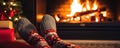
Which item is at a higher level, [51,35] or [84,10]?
→ [84,10]

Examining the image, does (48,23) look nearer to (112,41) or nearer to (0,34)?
(0,34)

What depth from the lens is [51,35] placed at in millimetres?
1564

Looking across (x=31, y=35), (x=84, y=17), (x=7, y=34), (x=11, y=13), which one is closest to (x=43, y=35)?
(x=31, y=35)

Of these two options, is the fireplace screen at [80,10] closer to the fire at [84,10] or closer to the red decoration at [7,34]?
the fire at [84,10]

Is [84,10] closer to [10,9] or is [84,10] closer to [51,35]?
[10,9]

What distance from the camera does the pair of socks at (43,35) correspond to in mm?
1416

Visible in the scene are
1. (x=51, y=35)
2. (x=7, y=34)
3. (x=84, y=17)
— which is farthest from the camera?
(x=84, y=17)

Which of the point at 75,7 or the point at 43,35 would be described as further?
the point at 75,7

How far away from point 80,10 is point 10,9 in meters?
0.72

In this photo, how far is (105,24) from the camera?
2.48 m

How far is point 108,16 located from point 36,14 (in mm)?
772

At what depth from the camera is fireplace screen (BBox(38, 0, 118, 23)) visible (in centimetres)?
276

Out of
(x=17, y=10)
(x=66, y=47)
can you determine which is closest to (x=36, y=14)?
(x=17, y=10)

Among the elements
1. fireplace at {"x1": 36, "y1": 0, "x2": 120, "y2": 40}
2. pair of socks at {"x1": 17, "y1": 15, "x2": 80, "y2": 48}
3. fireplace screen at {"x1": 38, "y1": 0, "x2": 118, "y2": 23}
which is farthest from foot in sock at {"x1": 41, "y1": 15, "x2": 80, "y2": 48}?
fireplace screen at {"x1": 38, "y1": 0, "x2": 118, "y2": 23}
